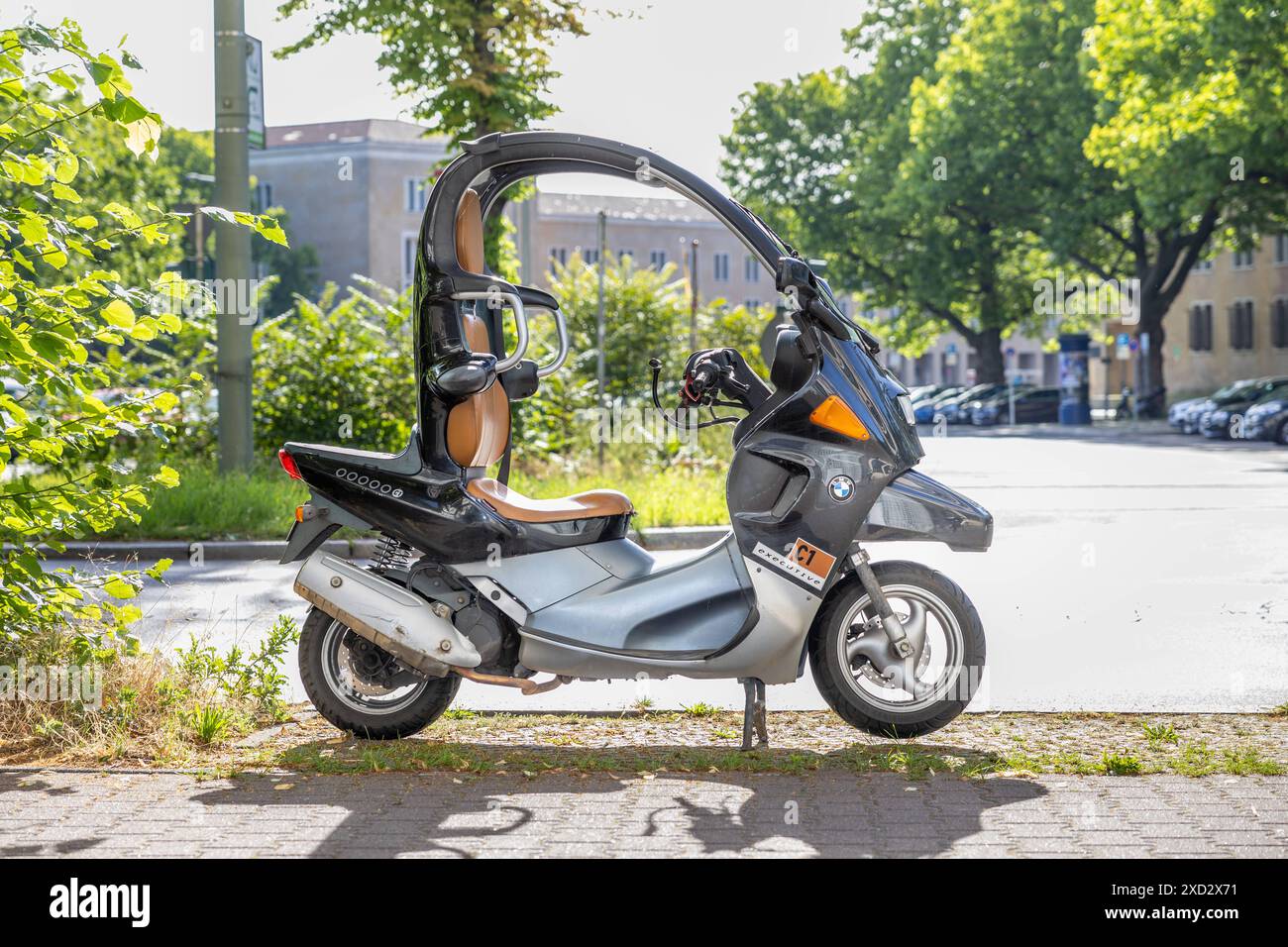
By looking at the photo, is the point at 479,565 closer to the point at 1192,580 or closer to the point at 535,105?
the point at 1192,580

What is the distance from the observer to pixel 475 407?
18.7 feet

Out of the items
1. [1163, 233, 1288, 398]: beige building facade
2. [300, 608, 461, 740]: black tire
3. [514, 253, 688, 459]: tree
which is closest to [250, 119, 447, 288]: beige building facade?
[1163, 233, 1288, 398]: beige building facade

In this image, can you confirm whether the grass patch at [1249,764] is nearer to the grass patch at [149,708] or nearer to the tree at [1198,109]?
the grass patch at [149,708]

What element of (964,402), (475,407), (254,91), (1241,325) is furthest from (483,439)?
(1241,325)

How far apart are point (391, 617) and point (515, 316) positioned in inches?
45.0

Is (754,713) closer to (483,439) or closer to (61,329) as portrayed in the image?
(483,439)

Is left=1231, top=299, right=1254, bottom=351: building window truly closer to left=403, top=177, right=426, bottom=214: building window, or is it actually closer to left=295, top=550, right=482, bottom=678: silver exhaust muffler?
left=403, top=177, right=426, bottom=214: building window

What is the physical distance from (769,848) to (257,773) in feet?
6.17

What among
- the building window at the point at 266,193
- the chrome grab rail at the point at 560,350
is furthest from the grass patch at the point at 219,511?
the building window at the point at 266,193

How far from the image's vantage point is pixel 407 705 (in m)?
5.72

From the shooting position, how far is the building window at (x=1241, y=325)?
59.5 meters

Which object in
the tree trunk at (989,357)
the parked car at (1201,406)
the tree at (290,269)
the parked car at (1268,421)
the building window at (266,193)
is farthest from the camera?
the building window at (266,193)

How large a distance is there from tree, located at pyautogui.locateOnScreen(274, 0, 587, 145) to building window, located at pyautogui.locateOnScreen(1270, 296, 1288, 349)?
46.8 m

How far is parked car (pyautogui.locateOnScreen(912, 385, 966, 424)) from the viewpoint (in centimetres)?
6036
